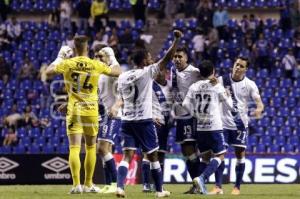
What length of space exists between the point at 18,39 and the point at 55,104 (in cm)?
498

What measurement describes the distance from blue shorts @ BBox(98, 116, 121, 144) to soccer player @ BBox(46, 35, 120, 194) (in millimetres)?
813

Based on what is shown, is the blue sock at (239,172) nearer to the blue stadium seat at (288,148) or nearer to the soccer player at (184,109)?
the soccer player at (184,109)

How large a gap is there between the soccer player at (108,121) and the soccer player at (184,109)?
115 centimetres

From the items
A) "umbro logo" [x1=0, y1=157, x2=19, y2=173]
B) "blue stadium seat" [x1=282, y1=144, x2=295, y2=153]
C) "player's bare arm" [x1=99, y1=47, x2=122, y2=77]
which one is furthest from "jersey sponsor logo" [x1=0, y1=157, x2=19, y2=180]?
"blue stadium seat" [x1=282, y1=144, x2=295, y2=153]

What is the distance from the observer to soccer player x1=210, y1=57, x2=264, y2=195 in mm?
17266

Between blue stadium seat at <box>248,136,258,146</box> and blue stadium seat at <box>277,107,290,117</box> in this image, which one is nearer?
blue stadium seat at <box>248,136,258,146</box>

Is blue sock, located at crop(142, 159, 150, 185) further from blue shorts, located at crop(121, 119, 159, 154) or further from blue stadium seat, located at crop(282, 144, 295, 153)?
blue stadium seat, located at crop(282, 144, 295, 153)

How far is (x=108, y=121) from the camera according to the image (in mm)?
16875

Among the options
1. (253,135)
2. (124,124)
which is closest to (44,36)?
(253,135)

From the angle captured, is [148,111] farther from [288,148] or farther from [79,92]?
[288,148]

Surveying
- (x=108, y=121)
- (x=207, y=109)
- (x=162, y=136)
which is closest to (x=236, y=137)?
(x=207, y=109)

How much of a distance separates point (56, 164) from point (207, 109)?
755cm

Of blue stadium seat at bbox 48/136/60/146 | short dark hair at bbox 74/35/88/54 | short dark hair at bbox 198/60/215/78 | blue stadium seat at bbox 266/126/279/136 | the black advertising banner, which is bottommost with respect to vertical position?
the black advertising banner

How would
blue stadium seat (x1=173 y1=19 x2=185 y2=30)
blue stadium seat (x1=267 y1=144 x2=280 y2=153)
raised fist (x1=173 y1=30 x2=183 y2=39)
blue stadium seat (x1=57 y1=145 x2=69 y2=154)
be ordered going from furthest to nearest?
1. blue stadium seat (x1=173 y1=19 x2=185 y2=30)
2. blue stadium seat (x1=57 y1=145 x2=69 y2=154)
3. blue stadium seat (x1=267 y1=144 x2=280 y2=153)
4. raised fist (x1=173 y1=30 x2=183 y2=39)
